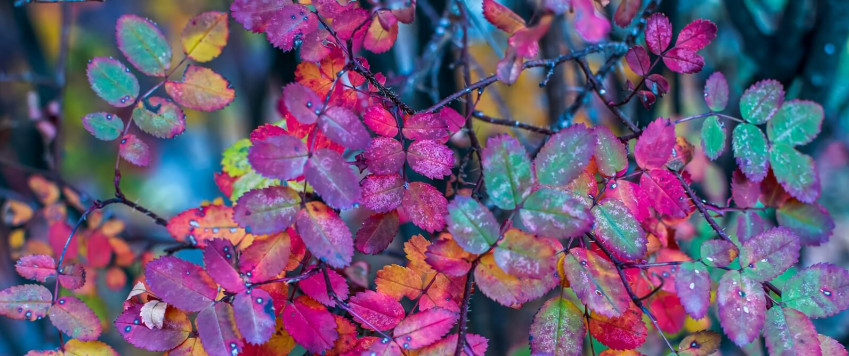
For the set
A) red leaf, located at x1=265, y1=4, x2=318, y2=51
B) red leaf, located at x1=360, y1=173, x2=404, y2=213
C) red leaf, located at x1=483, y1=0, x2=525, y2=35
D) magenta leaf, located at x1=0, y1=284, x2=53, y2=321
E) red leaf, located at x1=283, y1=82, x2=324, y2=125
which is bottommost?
magenta leaf, located at x1=0, y1=284, x2=53, y2=321

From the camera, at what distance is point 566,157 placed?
0.49m

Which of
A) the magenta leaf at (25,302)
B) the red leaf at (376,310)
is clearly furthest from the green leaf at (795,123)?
the magenta leaf at (25,302)

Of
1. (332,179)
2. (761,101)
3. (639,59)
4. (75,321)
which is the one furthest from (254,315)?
(761,101)

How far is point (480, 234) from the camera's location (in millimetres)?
468

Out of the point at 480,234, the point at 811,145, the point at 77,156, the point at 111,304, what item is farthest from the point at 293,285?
the point at 77,156

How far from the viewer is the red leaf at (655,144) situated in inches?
22.3

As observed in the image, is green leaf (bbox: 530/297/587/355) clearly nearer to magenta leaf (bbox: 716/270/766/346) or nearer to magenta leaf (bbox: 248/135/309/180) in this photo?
magenta leaf (bbox: 716/270/766/346)

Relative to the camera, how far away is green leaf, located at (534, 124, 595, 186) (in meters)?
0.49

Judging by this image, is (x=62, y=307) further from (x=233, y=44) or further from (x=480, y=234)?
(x=233, y=44)

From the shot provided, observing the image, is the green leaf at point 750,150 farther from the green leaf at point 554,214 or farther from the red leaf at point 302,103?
the red leaf at point 302,103

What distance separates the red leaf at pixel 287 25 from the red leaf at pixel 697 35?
16.2 inches

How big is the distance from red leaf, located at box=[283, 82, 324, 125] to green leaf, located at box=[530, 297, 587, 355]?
0.98 ft

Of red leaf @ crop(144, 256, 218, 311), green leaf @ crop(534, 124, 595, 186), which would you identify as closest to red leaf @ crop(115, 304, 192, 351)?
red leaf @ crop(144, 256, 218, 311)

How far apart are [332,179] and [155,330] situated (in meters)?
0.26
